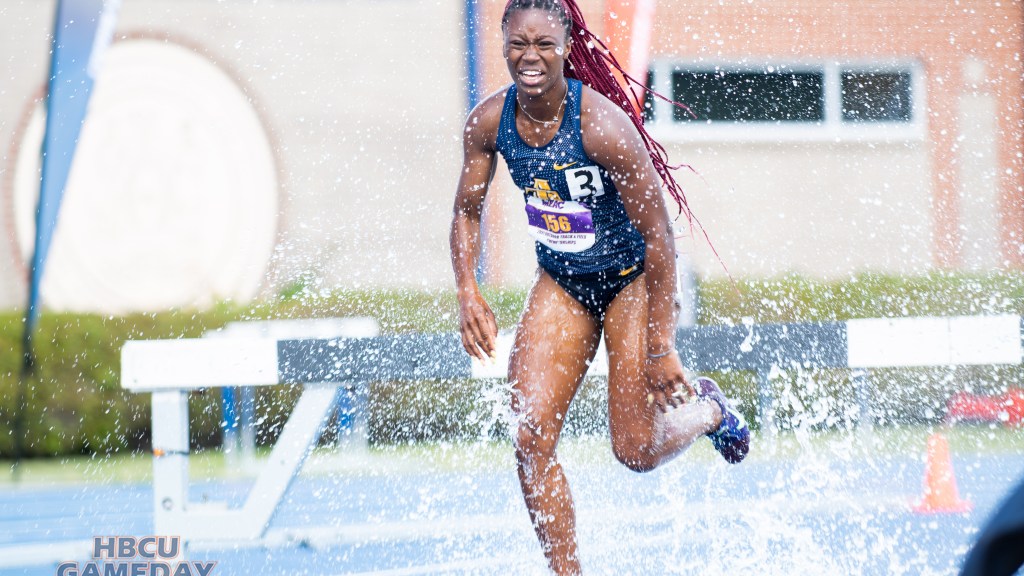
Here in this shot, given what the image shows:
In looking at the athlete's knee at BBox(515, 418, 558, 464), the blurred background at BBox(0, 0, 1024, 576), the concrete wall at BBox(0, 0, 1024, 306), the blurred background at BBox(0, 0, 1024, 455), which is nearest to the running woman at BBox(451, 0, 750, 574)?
the athlete's knee at BBox(515, 418, 558, 464)

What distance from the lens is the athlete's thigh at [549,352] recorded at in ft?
12.0

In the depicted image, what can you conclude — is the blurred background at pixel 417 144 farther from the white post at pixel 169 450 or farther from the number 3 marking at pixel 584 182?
the number 3 marking at pixel 584 182

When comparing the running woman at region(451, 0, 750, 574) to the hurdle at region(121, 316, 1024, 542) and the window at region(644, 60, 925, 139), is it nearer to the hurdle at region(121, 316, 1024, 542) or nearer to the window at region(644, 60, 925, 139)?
the hurdle at region(121, 316, 1024, 542)

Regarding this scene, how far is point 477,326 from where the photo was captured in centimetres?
362

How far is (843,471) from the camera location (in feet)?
23.4

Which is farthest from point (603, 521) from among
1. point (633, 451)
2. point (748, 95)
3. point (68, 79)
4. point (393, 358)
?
point (748, 95)

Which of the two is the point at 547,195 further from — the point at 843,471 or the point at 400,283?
the point at 400,283

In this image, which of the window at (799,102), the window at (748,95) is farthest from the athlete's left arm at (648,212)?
the window at (748,95)

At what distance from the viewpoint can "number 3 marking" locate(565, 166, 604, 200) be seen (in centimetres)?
354

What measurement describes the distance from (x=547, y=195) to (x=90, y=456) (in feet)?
21.6

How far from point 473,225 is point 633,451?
94cm

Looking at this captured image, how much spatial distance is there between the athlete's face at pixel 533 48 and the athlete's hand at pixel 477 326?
0.71 metres

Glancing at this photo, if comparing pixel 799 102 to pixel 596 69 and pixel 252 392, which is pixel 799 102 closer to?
pixel 252 392

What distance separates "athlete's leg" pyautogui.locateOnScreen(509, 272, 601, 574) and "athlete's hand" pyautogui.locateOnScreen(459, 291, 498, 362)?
0.58 ft
